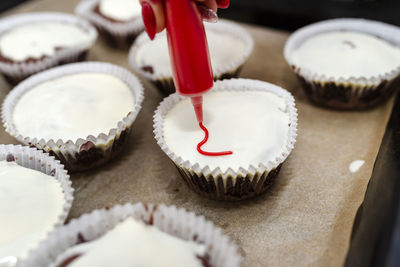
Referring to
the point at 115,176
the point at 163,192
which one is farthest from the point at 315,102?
the point at 115,176

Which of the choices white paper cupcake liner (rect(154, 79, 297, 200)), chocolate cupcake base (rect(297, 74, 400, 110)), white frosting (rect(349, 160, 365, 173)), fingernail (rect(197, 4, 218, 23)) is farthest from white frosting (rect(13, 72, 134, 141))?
white frosting (rect(349, 160, 365, 173))

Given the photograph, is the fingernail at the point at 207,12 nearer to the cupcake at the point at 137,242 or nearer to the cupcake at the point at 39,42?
the cupcake at the point at 137,242

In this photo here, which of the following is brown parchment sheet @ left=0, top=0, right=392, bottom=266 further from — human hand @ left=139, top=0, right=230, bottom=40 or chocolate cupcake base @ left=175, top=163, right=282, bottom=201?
human hand @ left=139, top=0, right=230, bottom=40

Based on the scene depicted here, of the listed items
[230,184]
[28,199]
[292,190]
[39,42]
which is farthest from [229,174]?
[39,42]

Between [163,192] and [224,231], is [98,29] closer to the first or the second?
[163,192]

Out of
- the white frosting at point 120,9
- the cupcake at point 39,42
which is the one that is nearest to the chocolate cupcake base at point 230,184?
the cupcake at point 39,42

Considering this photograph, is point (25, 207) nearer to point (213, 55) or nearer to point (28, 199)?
point (28, 199)
